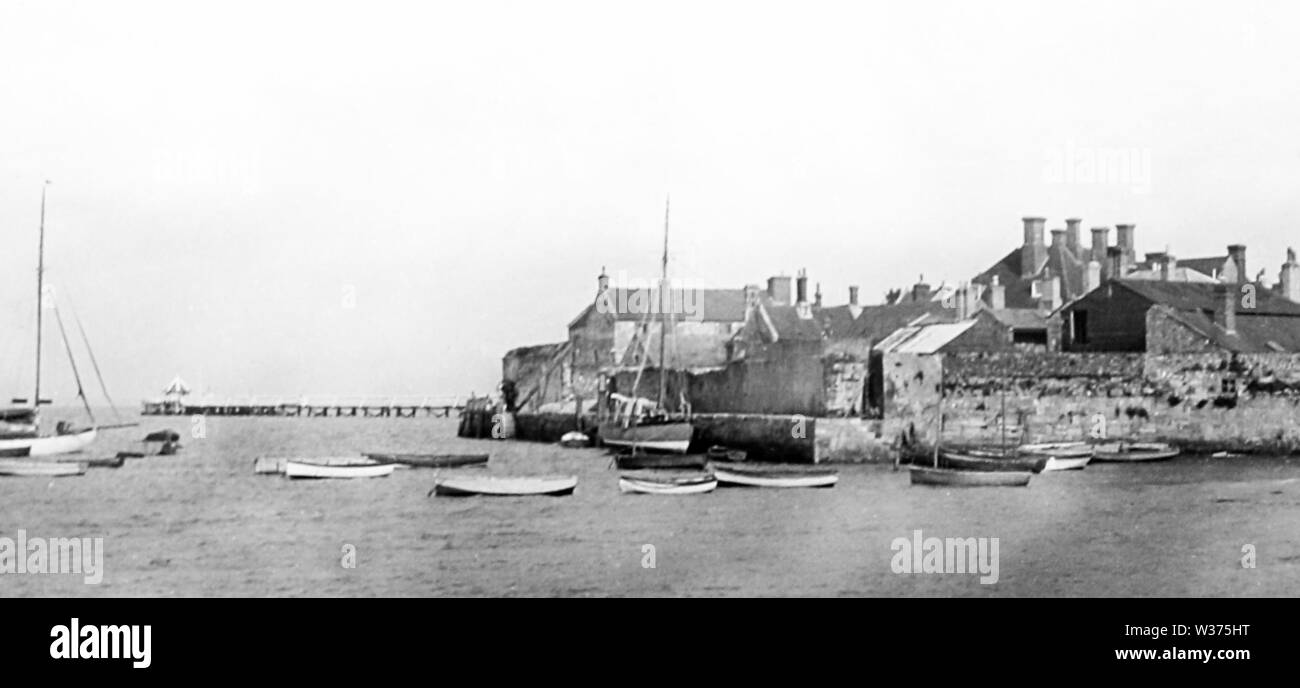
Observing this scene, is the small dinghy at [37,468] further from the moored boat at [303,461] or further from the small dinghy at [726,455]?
the small dinghy at [726,455]

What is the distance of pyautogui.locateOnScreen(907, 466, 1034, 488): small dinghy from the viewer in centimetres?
2811

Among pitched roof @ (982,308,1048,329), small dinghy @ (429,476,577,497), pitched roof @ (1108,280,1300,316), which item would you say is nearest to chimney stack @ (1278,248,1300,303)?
pitched roof @ (1108,280,1300,316)

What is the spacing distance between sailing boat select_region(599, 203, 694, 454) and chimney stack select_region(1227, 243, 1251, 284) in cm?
1503

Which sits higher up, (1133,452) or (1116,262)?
(1116,262)

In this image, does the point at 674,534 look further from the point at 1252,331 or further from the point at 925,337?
the point at 925,337

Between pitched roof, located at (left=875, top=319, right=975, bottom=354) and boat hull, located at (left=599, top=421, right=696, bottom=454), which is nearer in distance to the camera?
boat hull, located at (left=599, top=421, right=696, bottom=454)

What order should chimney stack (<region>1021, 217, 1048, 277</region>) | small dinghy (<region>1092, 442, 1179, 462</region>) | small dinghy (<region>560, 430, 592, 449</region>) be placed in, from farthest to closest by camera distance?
chimney stack (<region>1021, 217, 1048, 277</region>), small dinghy (<region>560, 430, 592, 449</region>), small dinghy (<region>1092, 442, 1179, 462</region>)

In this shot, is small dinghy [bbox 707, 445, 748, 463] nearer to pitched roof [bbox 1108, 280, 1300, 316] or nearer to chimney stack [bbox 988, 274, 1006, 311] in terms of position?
pitched roof [bbox 1108, 280, 1300, 316]

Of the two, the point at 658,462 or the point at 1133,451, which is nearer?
the point at 658,462

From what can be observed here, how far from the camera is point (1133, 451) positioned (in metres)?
33.3

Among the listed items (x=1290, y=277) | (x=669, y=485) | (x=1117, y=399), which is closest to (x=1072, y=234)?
(x=1290, y=277)

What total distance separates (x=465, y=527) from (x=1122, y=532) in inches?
363

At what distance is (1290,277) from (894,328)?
11.0 meters
